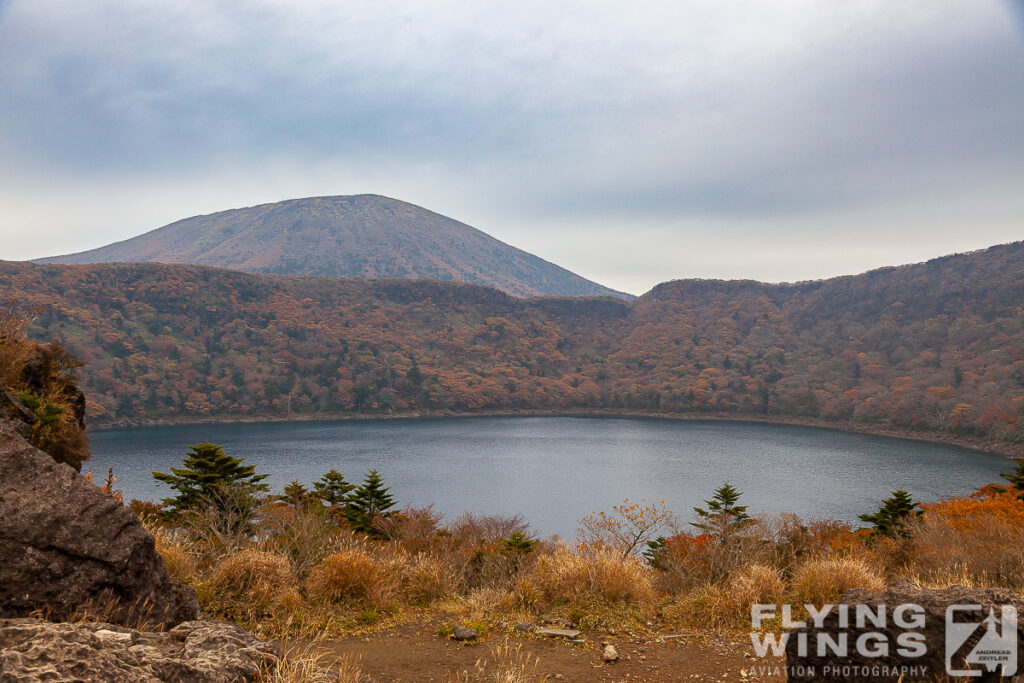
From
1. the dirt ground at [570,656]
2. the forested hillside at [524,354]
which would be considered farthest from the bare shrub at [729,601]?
the forested hillside at [524,354]

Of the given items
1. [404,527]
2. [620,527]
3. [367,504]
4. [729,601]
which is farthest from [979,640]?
[367,504]

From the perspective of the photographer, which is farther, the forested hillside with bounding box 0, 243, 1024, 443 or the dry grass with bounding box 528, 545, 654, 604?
the forested hillside with bounding box 0, 243, 1024, 443

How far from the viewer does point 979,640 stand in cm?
425

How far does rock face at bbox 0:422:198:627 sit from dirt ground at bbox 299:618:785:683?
196cm

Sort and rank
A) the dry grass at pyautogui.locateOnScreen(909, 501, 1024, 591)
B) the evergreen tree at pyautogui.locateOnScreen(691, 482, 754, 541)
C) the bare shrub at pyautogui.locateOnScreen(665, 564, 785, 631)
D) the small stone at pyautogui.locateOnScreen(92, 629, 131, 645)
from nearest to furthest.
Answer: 1. the small stone at pyautogui.locateOnScreen(92, 629, 131, 645)
2. the bare shrub at pyautogui.locateOnScreen(665, 564, 785, 631)
3. the dry grass at pyautogui.locateOnScreen(909, 501, 1024, 591)
4. the evergreen tree at pyautogui.locateOnScreen(691, 482, 754, 541)

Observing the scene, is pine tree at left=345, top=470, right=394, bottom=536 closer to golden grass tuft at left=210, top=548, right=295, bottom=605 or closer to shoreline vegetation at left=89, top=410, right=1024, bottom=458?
golden grass tuft at left=210, top=548, right=295, bottom=605

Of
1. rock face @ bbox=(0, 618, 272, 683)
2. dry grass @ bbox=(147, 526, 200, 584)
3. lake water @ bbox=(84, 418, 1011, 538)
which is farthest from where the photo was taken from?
lake water @ bbox=(84, 418, 1011, 538)

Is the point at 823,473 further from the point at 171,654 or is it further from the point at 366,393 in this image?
the point at 366,393

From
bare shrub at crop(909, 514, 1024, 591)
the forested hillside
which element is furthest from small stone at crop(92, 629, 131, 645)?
the forested hillside

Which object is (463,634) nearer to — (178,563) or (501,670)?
(501,670)

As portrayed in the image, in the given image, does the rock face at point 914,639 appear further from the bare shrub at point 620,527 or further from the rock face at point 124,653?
the bare shrub at point 620,527

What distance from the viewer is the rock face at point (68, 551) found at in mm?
4676

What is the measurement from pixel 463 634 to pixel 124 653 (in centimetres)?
413

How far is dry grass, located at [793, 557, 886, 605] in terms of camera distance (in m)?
7.89
